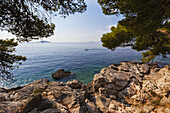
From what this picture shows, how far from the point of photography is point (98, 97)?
7168 millimetres

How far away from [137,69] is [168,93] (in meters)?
6.21

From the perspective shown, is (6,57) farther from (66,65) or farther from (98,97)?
(66,65)

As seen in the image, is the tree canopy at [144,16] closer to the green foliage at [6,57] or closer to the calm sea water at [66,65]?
the green foliage at [6,57]

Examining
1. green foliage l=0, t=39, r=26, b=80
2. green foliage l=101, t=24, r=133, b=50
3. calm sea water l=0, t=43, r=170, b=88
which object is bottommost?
calm sea water l=0, t=43, r=170, b=88

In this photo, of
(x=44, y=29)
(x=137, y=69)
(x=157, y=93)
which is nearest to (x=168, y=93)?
(x=157, y=93)

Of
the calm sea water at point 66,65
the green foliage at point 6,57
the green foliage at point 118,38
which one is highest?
the green foliage at point 118,38

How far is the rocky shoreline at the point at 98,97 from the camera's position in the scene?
Answer: 4.06 metres

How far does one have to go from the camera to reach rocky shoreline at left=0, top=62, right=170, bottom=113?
406 centimetres

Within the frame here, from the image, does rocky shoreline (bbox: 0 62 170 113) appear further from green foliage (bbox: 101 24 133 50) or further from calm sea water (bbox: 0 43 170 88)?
green foliage (bbox: 101 24 133 50)

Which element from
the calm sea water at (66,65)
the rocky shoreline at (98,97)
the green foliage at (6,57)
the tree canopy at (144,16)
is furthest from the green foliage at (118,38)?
the green foliage at (6,57)

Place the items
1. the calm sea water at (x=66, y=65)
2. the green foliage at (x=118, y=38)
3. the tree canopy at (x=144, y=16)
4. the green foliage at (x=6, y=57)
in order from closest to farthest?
1. the tree canopy at (x=144, y=16)
2. the green foliage at (x=6, y=57)
3. the green foliage at (x=118, y=38)
4. the calm sea water at (x=66, y=65)

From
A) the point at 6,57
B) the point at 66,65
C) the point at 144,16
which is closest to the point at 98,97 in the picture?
the point at 144,16

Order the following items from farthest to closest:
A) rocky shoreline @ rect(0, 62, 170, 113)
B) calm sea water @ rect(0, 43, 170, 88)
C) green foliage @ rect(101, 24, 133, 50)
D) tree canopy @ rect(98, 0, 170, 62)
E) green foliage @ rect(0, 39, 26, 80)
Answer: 1. calm sea water @ rect(0, 43, 170, 88)
2. green foliage @ rect(101, 24, 133, 50)
3. green foliage @ rect(0, 39, 26, 80)
4. tree canopy @ rect(98, 0, 170, 62)
5. rocky shoreline @ rect(0, 62, 170, 113)

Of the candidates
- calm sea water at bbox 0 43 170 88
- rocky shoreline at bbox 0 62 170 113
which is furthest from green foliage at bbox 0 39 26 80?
rocky shoreline at bbox 0 62 170 113
